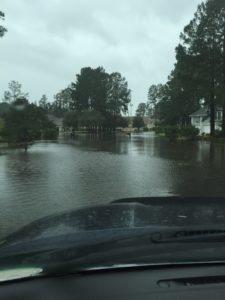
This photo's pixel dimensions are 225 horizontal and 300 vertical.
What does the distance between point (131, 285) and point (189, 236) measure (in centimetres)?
40

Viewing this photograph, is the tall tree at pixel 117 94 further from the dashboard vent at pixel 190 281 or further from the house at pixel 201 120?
the dashboard vent at pixel 190 281

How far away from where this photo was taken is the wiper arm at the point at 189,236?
1.95 meters

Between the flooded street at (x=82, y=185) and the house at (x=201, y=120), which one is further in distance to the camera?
the house at (x=201, y=120)

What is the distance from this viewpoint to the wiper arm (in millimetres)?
1947

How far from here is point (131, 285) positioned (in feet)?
5.61

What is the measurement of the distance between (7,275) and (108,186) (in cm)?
1214

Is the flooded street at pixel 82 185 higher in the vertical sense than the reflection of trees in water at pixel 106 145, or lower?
higher

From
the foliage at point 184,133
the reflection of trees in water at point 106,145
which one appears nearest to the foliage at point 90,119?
the foliage at point 184,133

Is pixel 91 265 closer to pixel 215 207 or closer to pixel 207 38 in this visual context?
pixel 215 207

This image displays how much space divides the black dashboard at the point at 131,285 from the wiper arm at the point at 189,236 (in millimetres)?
184

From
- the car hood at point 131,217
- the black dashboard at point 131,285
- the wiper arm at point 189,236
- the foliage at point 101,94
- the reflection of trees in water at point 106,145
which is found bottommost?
the reflection of trees in water at point 106,145

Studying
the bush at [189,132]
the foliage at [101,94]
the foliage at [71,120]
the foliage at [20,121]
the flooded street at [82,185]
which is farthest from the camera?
the foliage at [101,94]

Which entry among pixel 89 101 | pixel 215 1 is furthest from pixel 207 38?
pixel 89 101

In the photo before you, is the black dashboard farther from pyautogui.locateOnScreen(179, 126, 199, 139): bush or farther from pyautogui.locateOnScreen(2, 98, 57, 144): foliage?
pyautogui.locateOnScreen(179, 126, 199, 139): bush
